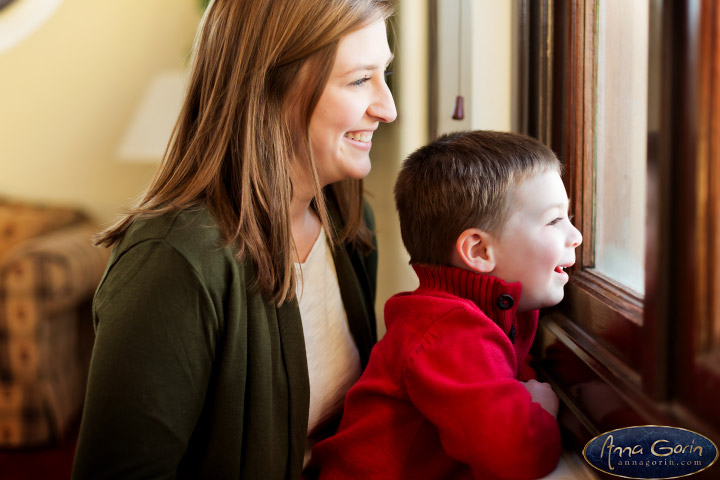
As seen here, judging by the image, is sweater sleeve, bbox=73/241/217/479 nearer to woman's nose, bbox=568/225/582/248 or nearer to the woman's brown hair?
the woman's brown hair

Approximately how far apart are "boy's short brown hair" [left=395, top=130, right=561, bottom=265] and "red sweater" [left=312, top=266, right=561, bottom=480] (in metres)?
0.05

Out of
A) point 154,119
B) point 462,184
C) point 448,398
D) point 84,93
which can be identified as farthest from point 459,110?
point 84,93

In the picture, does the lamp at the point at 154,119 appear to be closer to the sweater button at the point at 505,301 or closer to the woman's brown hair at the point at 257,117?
the woman's brown hair at the point at 257,117

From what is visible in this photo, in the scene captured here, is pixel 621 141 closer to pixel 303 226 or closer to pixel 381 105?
pixel 381 105

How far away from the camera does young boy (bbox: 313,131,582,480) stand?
31.3 inches

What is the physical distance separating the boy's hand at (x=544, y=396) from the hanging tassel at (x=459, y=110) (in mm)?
586

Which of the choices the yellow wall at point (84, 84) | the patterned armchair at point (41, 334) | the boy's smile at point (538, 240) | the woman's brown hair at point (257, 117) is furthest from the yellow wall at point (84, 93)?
the boy's smile at point (538, 240)

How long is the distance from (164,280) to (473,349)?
1.29 ft

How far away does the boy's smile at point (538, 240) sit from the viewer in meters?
0.87

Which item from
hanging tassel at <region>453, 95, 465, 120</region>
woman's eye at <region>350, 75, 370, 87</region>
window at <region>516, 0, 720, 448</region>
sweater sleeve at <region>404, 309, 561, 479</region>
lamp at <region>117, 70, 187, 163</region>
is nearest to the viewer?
window at <region>516, 0, 720, 448</region>

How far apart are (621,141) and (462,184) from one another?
210 mm

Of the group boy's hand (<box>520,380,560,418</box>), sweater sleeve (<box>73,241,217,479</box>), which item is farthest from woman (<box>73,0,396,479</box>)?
boy's hand (<box>520,380,560,418</box>)

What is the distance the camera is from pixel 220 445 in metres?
0.89

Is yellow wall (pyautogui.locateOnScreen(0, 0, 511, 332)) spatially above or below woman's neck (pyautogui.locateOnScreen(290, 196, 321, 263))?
above
